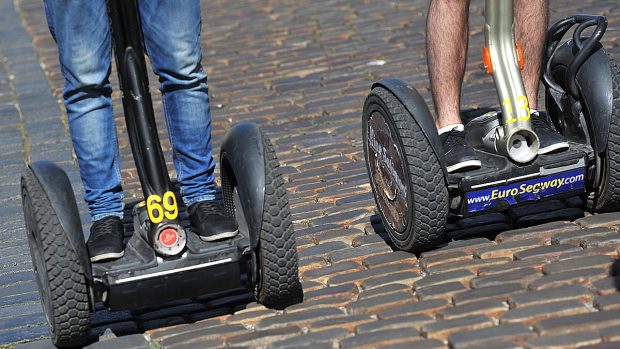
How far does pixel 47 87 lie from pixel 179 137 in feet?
12.1

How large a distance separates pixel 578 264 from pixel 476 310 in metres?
0.48

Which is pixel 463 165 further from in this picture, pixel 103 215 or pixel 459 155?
pixel 103 215

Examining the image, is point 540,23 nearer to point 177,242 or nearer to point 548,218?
point 548,218

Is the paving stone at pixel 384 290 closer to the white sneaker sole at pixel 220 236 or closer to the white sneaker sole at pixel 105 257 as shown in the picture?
the white sneaker sole at pixel 220 236

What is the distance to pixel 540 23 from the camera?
15.4 ft

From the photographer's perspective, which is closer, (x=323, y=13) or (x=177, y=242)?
(x=177, y=242)

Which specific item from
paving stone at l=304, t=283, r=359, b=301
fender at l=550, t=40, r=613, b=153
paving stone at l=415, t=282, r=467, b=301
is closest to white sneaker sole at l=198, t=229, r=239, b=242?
paving stone at l=304, t=283, r=359, b=301

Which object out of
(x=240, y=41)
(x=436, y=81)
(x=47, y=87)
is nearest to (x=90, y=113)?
(x=436, y=81)

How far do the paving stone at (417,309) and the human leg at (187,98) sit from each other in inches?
22.3

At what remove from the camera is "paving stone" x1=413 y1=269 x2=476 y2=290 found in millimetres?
4059

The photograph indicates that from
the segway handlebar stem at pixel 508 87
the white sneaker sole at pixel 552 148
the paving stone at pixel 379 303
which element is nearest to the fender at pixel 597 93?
the white sneaker sole at pixel 552 148

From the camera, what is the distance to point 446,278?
4.09 m

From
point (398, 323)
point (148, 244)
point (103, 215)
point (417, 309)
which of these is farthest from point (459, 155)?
point (103, 215)

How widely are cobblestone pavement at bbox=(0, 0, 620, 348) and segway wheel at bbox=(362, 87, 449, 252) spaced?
11 cm
